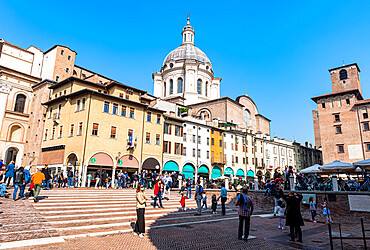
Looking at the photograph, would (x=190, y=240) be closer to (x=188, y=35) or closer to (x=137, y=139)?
(x=137, y=139)

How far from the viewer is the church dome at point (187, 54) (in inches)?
2674

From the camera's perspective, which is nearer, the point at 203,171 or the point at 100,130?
the point at 100,130

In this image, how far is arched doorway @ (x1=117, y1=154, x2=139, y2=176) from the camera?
29484mm

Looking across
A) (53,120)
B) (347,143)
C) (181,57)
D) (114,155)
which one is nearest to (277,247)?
(114,155)

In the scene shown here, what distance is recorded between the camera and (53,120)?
31.1 meters

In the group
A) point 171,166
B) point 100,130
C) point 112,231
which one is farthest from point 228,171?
point 112,231

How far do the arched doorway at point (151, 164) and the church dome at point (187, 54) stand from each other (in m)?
41.2

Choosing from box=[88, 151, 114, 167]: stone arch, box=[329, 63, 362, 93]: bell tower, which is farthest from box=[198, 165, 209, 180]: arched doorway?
box=[329, 63, 362, 93]: bell tower

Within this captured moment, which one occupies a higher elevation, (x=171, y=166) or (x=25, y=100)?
(x=25, y=100)

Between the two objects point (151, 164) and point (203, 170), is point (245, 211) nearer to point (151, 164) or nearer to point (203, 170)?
point (151, 164)

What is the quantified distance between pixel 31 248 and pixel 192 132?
33498 millimetres

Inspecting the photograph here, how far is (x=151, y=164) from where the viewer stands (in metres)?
32.8

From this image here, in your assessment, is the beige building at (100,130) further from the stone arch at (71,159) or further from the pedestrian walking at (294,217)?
the pedestrian walking at (294,217)

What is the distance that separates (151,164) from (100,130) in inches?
325
